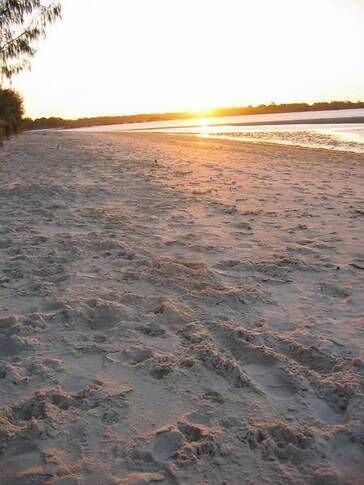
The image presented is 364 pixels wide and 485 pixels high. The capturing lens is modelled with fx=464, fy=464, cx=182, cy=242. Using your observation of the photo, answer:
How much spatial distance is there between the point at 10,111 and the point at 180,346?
44.1 feet

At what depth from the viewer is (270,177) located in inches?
446

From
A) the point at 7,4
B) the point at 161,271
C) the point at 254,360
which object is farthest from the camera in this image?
the point at 7,4

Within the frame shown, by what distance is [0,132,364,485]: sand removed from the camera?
8.13 ft

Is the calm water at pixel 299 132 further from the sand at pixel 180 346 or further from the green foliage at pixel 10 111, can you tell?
the sand at pixel 180 346

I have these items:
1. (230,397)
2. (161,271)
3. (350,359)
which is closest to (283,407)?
(230,397)

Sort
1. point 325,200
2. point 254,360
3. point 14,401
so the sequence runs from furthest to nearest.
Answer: point 325,200, point 254,360, point 14,401

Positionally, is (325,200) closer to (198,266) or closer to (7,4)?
(198,266)

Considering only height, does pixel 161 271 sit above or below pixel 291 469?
above

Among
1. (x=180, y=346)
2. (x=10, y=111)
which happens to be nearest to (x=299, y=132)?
(x=10, y=111)

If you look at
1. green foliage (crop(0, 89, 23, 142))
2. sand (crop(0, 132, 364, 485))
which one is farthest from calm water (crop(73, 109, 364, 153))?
sand (crop(0, 132, 364, 485))

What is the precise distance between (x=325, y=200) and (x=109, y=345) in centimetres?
616

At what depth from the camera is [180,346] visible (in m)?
3.49

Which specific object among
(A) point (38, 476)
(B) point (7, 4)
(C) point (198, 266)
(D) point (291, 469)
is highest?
(B) point (7, 4)

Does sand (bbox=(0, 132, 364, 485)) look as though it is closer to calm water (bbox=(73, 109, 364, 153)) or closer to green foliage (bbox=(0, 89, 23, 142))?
green foliage (bbox=(0, 89, 23, 142))
